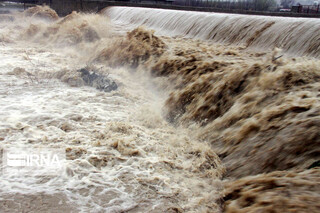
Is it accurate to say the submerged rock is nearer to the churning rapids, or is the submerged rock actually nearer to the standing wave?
the churning rapids

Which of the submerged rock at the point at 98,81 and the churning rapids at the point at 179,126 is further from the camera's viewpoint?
the submerged rock at the point at 98,81

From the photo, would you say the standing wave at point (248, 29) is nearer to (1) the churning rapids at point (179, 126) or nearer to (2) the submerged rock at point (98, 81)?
(1) the churning rapids at point (179, 126)

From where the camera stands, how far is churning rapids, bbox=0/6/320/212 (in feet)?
11.1

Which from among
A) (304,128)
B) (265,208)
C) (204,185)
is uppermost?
(304,128)

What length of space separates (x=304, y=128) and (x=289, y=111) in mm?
476

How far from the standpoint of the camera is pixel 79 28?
14.3 metres

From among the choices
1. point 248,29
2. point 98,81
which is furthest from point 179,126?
point 248,29

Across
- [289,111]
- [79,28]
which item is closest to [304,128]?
[289,111]

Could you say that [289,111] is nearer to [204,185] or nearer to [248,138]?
[248,138]

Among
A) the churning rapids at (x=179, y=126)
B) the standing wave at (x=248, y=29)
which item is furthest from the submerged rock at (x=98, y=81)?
the standing wave at (x=248, y=29)

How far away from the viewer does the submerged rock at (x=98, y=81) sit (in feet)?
24.5

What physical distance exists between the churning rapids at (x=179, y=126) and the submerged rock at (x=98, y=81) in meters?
0.16

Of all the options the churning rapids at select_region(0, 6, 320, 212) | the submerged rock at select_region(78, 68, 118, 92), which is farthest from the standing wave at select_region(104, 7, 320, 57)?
the submerged rock at select_region(78, 68, 118, 92)

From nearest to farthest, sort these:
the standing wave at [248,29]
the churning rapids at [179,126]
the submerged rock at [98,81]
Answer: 1. the churning rapids at [179,126]
2. the submerged rock at [98,81]
3. the standing wave at [248,29]
